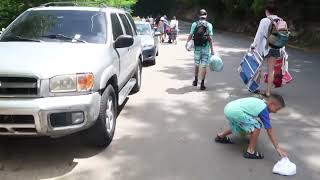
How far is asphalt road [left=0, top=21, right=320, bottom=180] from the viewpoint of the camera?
5.62 meters

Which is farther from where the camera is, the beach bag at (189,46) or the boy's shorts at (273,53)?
the beach bag at (189,46)

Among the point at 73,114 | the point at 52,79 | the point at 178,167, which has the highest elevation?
the point at 52,79

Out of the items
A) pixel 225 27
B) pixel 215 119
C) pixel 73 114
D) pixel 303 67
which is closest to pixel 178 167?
pixel 73 114

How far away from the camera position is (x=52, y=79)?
5.46 m

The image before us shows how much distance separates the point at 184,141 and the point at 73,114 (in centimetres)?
197

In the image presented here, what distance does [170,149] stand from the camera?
650 cm

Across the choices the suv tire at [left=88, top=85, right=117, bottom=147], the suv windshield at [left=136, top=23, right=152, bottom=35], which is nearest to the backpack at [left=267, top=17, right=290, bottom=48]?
the suv tire at [left=88, top=85, right=117, bottom=147]

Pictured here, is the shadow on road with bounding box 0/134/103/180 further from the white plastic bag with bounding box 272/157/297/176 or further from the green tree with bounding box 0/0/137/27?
the green tree with bounding box 0/0/137/27

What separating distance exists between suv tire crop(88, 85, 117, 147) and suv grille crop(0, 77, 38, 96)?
95 cm

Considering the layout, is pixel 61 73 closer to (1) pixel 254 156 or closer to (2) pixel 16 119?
(2) pixel 16 119

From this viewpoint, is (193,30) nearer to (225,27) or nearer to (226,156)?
(226,156)

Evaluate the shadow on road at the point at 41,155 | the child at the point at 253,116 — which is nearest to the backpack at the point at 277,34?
the child at the point at 253,116

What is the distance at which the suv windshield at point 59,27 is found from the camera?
6.86m

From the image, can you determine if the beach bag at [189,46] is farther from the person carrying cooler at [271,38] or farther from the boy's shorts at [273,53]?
the boy's shorts at [273,53]
